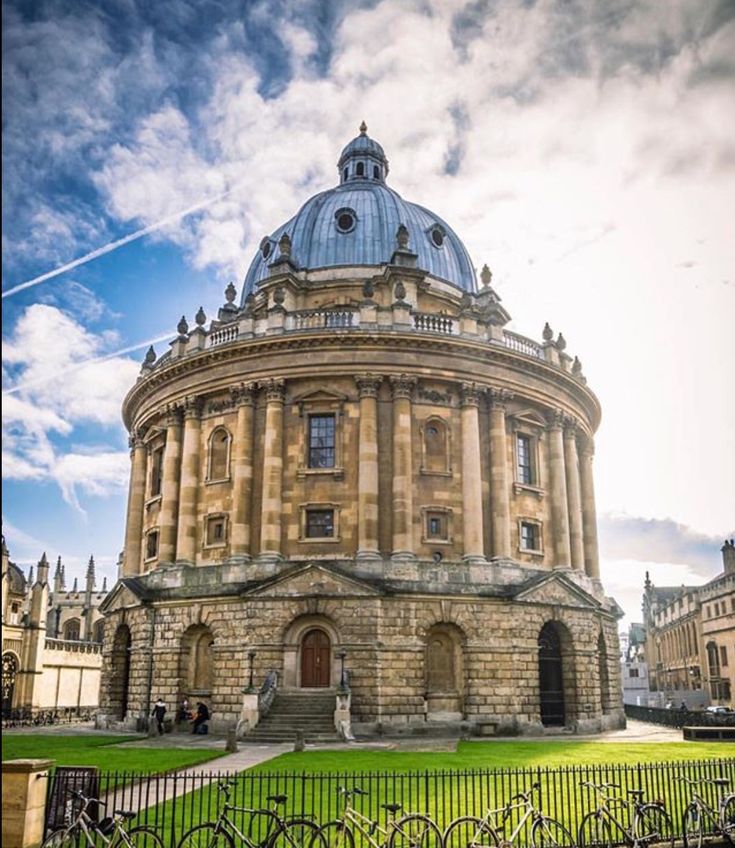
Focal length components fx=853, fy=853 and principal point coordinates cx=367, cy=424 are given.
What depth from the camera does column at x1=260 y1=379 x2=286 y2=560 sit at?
38.3 m

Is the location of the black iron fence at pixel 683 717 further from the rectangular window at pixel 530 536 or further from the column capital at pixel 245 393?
the column capital at pixel 245 393

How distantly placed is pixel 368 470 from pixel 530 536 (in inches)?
385

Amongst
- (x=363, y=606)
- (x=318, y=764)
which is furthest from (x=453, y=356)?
(x=318, y=764)

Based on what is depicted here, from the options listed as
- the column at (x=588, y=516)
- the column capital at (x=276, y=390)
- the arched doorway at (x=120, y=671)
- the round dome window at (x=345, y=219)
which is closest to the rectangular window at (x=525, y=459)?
the column at (x=588, y=516)

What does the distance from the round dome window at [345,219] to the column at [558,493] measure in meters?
16.0

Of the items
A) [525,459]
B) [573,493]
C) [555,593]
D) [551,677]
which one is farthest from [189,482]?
[573,493]

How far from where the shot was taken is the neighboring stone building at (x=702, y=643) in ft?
231

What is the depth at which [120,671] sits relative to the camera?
43.0 m

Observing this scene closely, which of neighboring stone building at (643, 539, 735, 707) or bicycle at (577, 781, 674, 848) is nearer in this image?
bicycle at (577, 781, 674, 848)

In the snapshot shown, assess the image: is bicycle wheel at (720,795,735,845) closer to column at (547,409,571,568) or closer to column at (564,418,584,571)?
column at (547,409,571,568)

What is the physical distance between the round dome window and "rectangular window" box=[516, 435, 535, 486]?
1615 cm

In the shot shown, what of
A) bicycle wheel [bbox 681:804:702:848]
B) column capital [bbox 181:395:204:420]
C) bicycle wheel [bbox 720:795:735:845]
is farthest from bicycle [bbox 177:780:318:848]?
column capital [bbox 181:395:204:420]

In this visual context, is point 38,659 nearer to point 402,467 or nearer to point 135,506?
point 135,506

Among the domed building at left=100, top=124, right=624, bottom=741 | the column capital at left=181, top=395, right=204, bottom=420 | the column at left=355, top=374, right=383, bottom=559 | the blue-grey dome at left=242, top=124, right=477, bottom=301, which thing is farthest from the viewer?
the blue-grey dome at left=242, top=124, right=477, bottom=301
